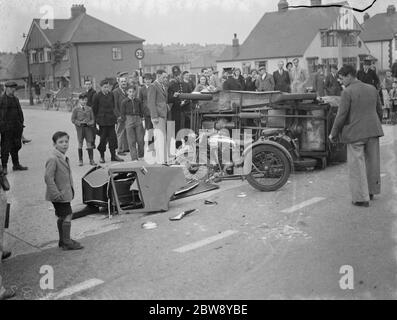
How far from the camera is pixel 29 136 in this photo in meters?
17.1

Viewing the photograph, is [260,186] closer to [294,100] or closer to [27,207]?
[294,100]

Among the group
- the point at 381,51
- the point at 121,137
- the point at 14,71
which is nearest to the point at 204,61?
the point at 381,51

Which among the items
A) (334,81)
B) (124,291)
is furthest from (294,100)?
(334,81)

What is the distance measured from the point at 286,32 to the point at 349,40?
27.0 m

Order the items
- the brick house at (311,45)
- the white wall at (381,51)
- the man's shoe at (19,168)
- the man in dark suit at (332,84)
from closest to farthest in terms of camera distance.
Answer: the man's shoe at (19,168) < the man in dark suit at (332,84) < the brick house at (311,45) < the white wall at (381,51)

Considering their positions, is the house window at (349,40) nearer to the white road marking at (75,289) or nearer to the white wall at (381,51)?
the white wall at (381,51)

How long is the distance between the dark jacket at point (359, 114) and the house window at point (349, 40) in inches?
2001

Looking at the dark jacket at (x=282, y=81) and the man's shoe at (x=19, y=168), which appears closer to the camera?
the man's shoe at (x=19, y=168)

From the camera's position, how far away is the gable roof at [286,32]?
28906 millimetres

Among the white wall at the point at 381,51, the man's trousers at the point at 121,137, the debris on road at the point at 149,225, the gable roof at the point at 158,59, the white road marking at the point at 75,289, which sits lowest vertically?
the white road marking at the point at 75,289

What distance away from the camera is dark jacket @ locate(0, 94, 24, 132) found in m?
10.9

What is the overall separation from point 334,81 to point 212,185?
8.93 meters

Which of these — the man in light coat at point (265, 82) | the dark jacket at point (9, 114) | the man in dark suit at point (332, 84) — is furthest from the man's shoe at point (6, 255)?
the man in dark suit at point (332, 84)

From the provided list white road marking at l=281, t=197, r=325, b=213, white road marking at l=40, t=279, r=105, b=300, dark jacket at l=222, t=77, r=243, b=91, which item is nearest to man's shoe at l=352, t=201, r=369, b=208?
white road marking at l=281, t=197, r=325, b=213
